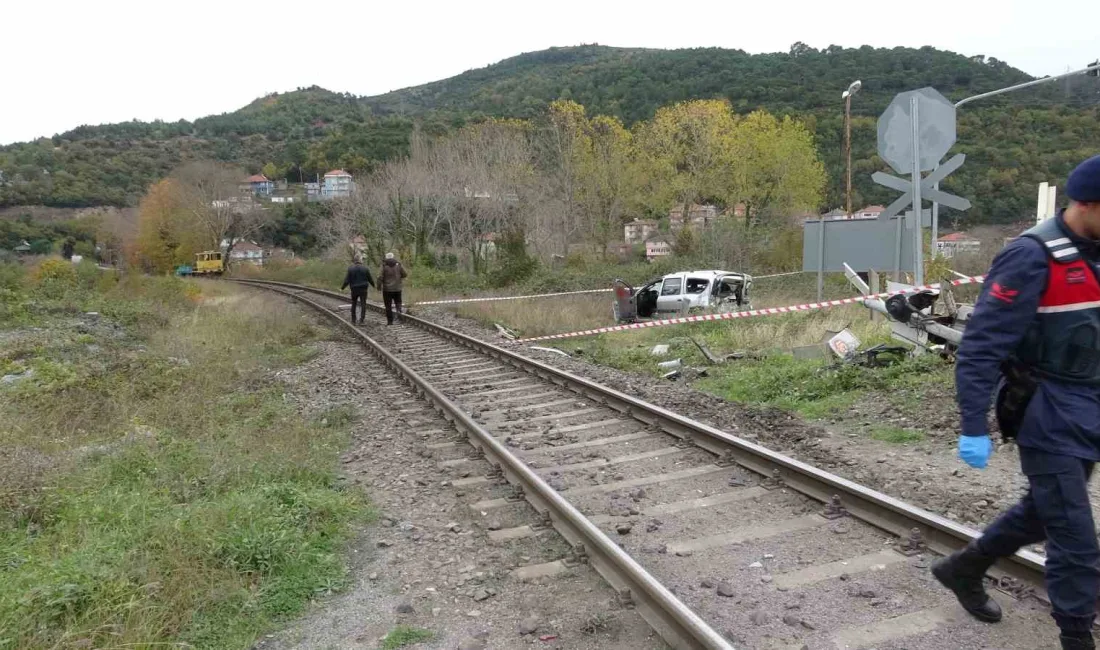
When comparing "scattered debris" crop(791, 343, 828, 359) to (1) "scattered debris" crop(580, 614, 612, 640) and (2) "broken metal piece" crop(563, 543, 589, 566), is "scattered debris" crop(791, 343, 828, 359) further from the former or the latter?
(1) "scattered debris" crop(580, 614, 612, 640)

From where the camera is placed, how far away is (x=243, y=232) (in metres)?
62.8

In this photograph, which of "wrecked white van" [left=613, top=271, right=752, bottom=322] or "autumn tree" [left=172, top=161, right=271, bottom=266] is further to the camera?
"autumn tree" [left=172, top=161, right=271, bottom=266]

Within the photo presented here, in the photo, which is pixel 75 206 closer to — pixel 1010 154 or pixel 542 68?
pixel 542 68

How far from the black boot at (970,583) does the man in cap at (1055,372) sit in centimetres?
38

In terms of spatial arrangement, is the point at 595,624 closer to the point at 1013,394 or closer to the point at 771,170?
the point at 1013,394

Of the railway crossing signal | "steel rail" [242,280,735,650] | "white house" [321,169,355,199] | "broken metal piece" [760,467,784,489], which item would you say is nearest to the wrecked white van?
the railway crossing signal

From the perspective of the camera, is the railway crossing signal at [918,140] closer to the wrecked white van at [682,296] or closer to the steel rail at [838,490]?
the steel rail at [838,490]

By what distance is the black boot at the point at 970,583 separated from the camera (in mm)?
2939

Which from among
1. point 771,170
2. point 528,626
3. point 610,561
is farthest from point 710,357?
point 771,170

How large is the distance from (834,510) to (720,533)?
75cm

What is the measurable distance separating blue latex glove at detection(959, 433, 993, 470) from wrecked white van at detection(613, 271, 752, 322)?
1553 centimetres

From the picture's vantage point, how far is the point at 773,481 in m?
4.88

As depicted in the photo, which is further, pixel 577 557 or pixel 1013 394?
pixel 577 557

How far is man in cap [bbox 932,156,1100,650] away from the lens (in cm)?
243
